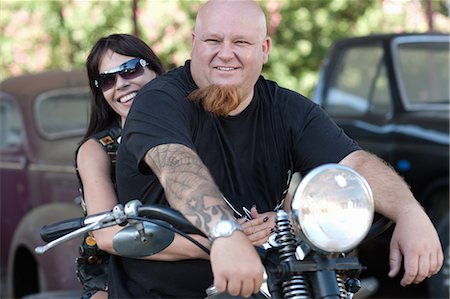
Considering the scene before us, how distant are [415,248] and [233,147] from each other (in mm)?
689

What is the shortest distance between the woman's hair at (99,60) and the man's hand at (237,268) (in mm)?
1637

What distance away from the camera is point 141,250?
2.48 meters

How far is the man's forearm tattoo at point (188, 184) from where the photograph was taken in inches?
95.9

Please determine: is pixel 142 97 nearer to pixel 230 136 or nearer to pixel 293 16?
pixel 230 136

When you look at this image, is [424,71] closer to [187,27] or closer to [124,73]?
[124,73]

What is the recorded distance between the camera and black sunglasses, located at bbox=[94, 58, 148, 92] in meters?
3.71

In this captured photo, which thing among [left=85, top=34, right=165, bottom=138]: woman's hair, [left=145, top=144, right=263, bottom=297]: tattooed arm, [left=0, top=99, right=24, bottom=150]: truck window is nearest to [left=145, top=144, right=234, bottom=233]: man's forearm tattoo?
[left=145, top=144, right=263, bottom=297]: tattooed arm

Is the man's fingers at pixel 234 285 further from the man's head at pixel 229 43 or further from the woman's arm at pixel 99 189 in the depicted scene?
the man's head at pixel 229 43

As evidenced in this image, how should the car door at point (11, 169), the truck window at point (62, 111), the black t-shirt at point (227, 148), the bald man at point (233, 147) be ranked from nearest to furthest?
1. the bald man at point (233, 147)
2. the black t-shirt at point (227, 148)
3. the car door at point (11, 169)
4. the truck window at point (62, 111)

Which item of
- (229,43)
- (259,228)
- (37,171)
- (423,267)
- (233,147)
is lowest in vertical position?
(37,171)

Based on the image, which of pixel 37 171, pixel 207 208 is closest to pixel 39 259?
pixel 37 171

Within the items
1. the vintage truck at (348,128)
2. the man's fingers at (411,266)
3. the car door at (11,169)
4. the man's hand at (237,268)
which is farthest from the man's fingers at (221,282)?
the car door at (11,169)

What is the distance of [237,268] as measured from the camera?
2256mm

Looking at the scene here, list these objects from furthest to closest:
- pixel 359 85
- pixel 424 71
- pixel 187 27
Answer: pixel 187 27 → pixel 359 85 → pixel 424 71
